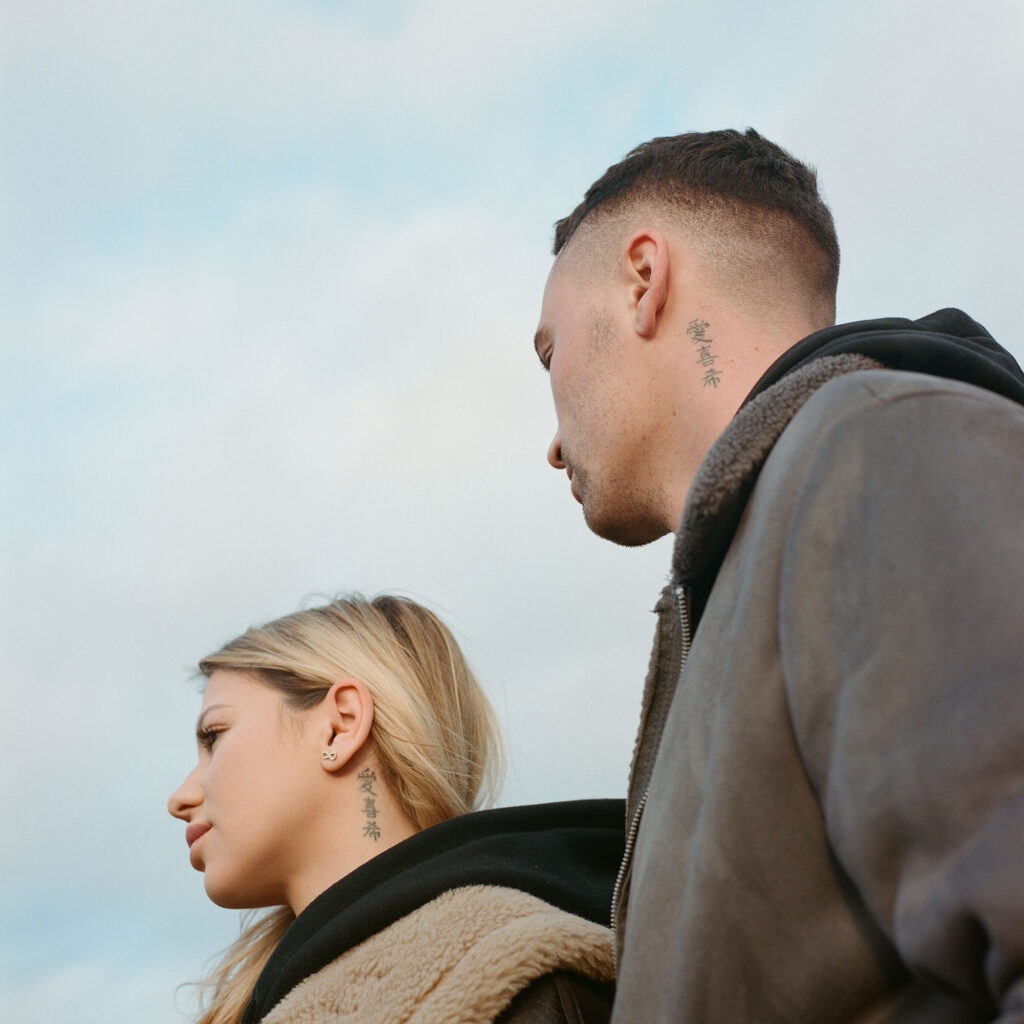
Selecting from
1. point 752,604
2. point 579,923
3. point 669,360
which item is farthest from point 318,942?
point 752,604

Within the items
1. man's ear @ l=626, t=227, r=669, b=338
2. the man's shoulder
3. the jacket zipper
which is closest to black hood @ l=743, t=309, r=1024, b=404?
the man's shoulder

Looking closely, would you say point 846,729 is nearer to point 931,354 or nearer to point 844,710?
point 844,710

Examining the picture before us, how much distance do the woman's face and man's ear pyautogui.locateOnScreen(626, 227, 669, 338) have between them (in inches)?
62.4

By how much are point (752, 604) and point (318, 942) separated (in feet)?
6.01

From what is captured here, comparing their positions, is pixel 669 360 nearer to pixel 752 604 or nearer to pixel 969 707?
pixel 752 604

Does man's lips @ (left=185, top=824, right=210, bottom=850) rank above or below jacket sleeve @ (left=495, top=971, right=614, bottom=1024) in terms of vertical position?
above

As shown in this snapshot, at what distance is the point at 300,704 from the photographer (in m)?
3.56

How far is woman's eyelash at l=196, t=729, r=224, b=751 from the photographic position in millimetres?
3645

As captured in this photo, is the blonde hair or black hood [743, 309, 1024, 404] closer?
black hood [743, 309, 1024, 404]

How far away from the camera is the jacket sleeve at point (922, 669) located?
119 centimetres

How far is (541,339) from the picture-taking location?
3.05 metres

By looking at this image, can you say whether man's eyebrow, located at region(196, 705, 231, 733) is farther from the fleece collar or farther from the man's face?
the fleece collar

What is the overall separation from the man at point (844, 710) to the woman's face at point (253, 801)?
5.21ft

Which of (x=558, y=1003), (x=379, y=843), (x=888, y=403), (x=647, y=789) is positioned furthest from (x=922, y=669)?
(x=379, y=843)
